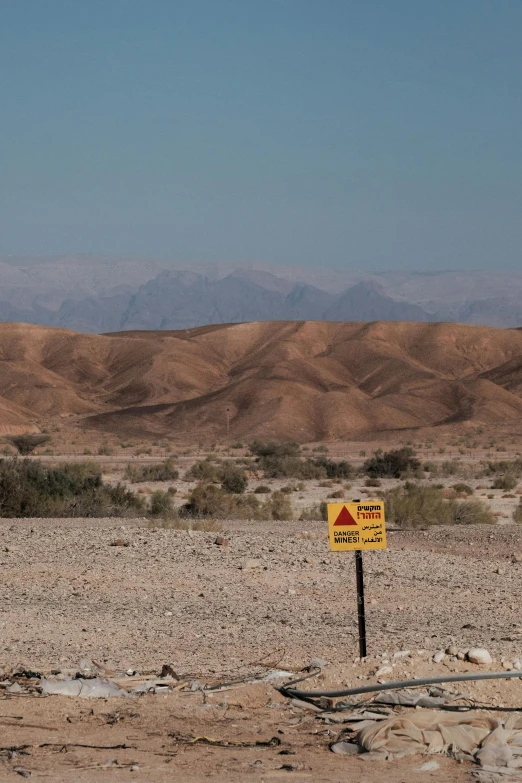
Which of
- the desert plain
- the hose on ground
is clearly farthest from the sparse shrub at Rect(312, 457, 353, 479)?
the hose on ground

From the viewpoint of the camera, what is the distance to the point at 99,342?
13362 centimetres

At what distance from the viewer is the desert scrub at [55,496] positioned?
26.4m

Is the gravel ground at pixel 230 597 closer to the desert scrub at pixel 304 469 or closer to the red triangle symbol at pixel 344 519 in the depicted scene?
the red triangle symbol at pixel 344 519

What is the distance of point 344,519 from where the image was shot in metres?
10.7

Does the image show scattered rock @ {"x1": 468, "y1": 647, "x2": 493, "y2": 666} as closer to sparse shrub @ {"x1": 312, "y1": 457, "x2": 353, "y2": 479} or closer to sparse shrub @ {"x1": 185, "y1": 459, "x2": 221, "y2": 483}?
sparse shrub @ {"x1": 185, "y1": 459, "x2": 221, "y2": 483}

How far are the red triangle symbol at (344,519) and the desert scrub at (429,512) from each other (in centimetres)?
1509

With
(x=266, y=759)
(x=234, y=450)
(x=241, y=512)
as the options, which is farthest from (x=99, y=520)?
(x=234, y=450)

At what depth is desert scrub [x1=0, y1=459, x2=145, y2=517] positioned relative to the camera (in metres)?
26.4

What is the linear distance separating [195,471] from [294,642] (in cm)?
3558

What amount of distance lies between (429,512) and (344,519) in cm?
1714

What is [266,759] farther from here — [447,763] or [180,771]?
[447,763]

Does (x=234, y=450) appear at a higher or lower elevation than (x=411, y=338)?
lower

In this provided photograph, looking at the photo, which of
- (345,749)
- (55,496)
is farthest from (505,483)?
(345,749)

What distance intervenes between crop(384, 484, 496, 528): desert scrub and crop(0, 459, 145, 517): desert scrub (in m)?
6.47
